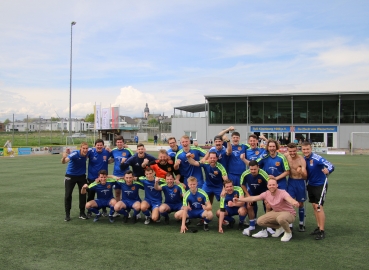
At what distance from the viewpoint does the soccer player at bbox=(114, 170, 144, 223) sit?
7172 millimetres

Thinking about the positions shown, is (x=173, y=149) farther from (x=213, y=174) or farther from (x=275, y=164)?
(x=275, y=164)

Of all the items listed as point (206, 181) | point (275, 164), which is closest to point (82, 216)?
point (206, 181)

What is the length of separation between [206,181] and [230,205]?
1.06 meters

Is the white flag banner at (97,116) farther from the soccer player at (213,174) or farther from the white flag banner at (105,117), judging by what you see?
the soccer player at (213,174)

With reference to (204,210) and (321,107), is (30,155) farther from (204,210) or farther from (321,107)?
(321,107)

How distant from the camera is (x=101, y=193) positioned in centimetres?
755

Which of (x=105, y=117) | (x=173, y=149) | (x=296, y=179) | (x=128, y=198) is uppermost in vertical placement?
(x=105, y=117)

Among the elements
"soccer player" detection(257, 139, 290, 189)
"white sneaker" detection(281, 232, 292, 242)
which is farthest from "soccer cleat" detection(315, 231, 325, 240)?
"soccer player" detection(257, 139, 290, 189)

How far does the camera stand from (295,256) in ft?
16.9

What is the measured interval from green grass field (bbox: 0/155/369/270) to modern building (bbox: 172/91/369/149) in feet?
112

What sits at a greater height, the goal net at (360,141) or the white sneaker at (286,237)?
the goal net at (360,141)

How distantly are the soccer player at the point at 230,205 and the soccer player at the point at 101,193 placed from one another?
240 centimetres

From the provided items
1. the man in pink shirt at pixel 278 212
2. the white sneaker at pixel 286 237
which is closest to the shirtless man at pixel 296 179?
the man in pink shirt at pixel 278 212

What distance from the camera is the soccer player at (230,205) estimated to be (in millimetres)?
6555
